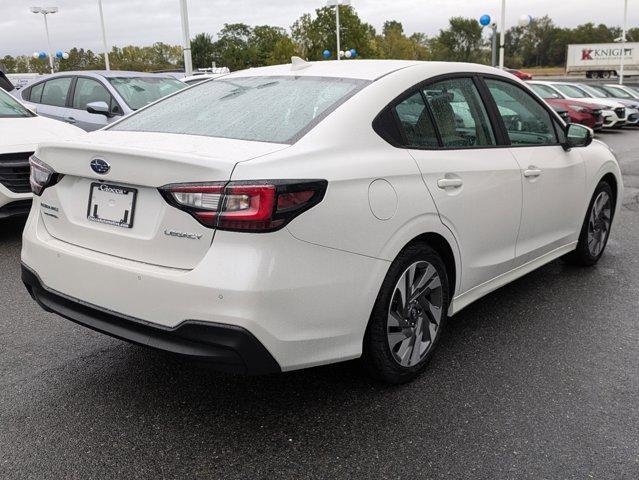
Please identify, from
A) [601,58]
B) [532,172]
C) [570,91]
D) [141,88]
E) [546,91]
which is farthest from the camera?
[601,58]

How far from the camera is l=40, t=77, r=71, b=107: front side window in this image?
9.98 metres

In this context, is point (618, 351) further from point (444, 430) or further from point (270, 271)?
point (270, 271)

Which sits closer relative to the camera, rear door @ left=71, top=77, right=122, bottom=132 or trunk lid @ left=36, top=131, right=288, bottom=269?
trunk lid @ left=36, top=131, right=288, bottom=269

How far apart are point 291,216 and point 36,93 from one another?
9425mm

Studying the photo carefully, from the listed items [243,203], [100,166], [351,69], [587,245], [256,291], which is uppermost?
[351,69]

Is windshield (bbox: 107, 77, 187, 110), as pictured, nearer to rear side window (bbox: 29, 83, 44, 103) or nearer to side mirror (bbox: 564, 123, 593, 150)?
rear side window (bbox: 29, 83, 44, 103)

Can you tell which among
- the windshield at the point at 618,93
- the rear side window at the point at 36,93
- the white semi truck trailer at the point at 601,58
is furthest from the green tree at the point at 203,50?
the rear side window at the point at 36,93

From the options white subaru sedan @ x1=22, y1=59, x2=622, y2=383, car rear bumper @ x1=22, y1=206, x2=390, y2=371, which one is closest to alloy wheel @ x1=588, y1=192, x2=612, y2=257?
white subaru sedan @ x1=22, y1=59, x2=622, y2=383

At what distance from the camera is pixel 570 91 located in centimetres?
2062

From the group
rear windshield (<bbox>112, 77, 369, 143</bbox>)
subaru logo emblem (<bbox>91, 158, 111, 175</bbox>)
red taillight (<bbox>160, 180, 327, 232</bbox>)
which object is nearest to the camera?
red taillight (<bbox>160, 180, 327, 232</bbox>)

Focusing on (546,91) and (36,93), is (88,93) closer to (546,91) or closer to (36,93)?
(36,93)

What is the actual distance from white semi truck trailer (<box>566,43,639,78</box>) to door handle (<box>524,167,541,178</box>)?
2451 inches

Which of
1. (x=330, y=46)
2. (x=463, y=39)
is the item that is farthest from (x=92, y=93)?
(x=463, y=39)

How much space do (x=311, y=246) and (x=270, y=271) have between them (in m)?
0.21
